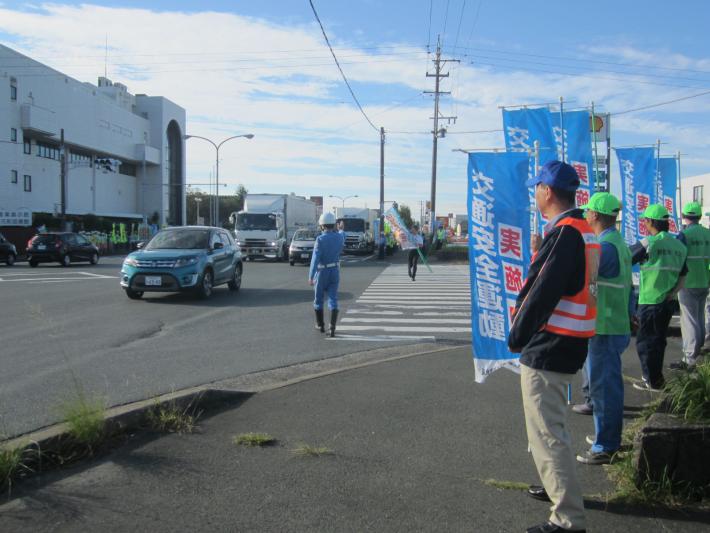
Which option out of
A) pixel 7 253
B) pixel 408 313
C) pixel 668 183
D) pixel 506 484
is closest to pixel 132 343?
pixel 408 313

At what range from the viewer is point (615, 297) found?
4.78 meters

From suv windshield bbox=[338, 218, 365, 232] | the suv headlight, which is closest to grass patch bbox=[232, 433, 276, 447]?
the suv headlight

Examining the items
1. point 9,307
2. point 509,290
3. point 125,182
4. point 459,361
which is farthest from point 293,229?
point 125,182

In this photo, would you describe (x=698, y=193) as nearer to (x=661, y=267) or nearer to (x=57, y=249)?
(x=57, y=249)

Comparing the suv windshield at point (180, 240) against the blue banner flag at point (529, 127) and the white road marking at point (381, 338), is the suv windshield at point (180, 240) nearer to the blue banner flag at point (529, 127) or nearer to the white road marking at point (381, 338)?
the white road marking at point (381, 338)

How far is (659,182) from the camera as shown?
14.9 metres

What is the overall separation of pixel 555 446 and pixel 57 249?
2871cm

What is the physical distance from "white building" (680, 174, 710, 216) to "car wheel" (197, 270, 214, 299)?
142ft

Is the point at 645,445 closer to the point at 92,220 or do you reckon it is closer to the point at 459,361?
the point at 459,361

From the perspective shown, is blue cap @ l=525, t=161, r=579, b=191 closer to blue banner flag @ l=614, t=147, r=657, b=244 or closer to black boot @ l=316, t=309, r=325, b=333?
black boot @ l=316, t=309, r=325, b=333

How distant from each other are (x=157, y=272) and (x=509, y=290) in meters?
10.6

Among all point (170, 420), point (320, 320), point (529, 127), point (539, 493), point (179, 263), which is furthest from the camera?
point (179, 263)

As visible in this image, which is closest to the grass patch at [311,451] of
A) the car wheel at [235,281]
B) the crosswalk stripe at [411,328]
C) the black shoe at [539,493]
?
the black shoe at [539,493]

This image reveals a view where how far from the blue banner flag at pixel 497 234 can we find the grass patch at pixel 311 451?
1772 millimetres
